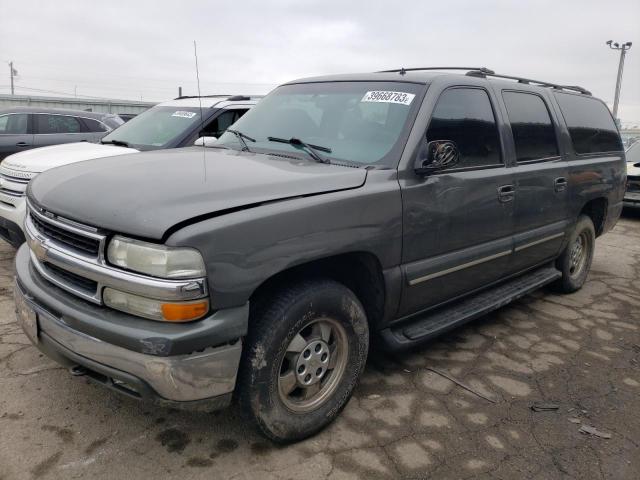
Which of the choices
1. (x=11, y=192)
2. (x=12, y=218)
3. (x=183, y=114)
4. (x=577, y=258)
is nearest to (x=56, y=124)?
(x=183, y=114)

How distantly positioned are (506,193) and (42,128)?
8029 millimetres

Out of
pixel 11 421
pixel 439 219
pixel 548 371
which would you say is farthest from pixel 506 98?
pixel 11 421

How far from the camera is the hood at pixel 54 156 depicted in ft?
16.1

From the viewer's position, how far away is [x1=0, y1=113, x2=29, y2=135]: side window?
27.9 ft

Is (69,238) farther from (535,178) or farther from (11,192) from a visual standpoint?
(535,178)

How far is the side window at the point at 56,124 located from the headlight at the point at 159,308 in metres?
7.76

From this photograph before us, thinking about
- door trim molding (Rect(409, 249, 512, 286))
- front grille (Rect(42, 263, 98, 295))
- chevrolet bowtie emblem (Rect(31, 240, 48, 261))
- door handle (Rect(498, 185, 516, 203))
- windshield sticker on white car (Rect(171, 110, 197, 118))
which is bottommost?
door trim molding (Rect(409, 249, 512, 286))

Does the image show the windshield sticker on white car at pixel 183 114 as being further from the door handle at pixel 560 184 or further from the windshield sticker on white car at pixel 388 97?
the door handle at pixel 560 184

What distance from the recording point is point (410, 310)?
3.14 meters

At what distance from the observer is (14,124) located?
28.2ft

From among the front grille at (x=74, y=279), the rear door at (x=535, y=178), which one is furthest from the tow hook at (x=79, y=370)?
Answer: the rear door at (x=535, y=178)

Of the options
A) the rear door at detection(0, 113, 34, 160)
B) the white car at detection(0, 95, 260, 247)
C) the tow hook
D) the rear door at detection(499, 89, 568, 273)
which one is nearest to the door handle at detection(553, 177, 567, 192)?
the rear door at detection(499, 89, 568, 273)

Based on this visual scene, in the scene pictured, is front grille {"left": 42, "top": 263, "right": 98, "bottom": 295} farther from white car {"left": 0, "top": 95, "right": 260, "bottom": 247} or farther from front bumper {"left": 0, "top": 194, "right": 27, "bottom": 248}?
front bumper {"left": 0, "top": 194, "right": 27, "bottom": 248}

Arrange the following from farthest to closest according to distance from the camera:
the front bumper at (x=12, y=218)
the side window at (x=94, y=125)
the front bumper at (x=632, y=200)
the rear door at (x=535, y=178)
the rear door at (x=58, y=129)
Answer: the front bumper at (x=632, y=200), the side window at (x=94, y=125), the rear door at (x=58, y=129), the front bumper at (x=12, y=218), the rear door at (x=535, y=178)
